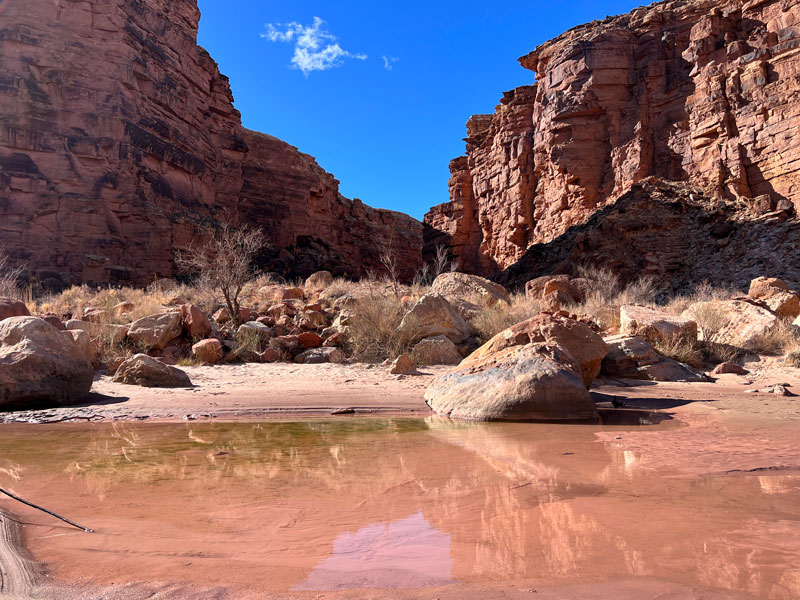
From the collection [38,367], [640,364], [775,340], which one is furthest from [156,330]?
[775,340]

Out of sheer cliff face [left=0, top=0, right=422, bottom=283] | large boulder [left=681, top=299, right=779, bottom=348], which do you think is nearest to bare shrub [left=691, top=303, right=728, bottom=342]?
large boulder [left=681, top=299, right=779, bottom=348]

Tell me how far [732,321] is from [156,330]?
37.3 ft

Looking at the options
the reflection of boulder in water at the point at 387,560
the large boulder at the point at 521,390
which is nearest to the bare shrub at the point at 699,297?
the large boulder at the point at 521,390

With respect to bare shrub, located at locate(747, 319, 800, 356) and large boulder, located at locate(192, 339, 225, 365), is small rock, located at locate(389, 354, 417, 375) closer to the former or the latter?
large boulder, located at locate(192, 339, 225, 365)

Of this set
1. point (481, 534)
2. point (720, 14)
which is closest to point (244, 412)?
point (481, 534)

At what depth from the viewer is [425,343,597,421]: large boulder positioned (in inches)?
197

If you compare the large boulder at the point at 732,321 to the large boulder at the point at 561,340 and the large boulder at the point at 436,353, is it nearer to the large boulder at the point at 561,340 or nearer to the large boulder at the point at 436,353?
the large boulder at the point at 561,340

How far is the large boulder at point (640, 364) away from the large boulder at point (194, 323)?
7.68m

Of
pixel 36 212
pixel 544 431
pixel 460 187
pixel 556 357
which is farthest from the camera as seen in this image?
pixel 460 187

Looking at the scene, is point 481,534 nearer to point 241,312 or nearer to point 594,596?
point 594,596

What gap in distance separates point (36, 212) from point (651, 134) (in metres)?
31.9

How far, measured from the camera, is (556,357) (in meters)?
5.66

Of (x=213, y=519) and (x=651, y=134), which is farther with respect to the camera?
(x=651, y=134)

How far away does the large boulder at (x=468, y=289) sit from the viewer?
12.5 metres
